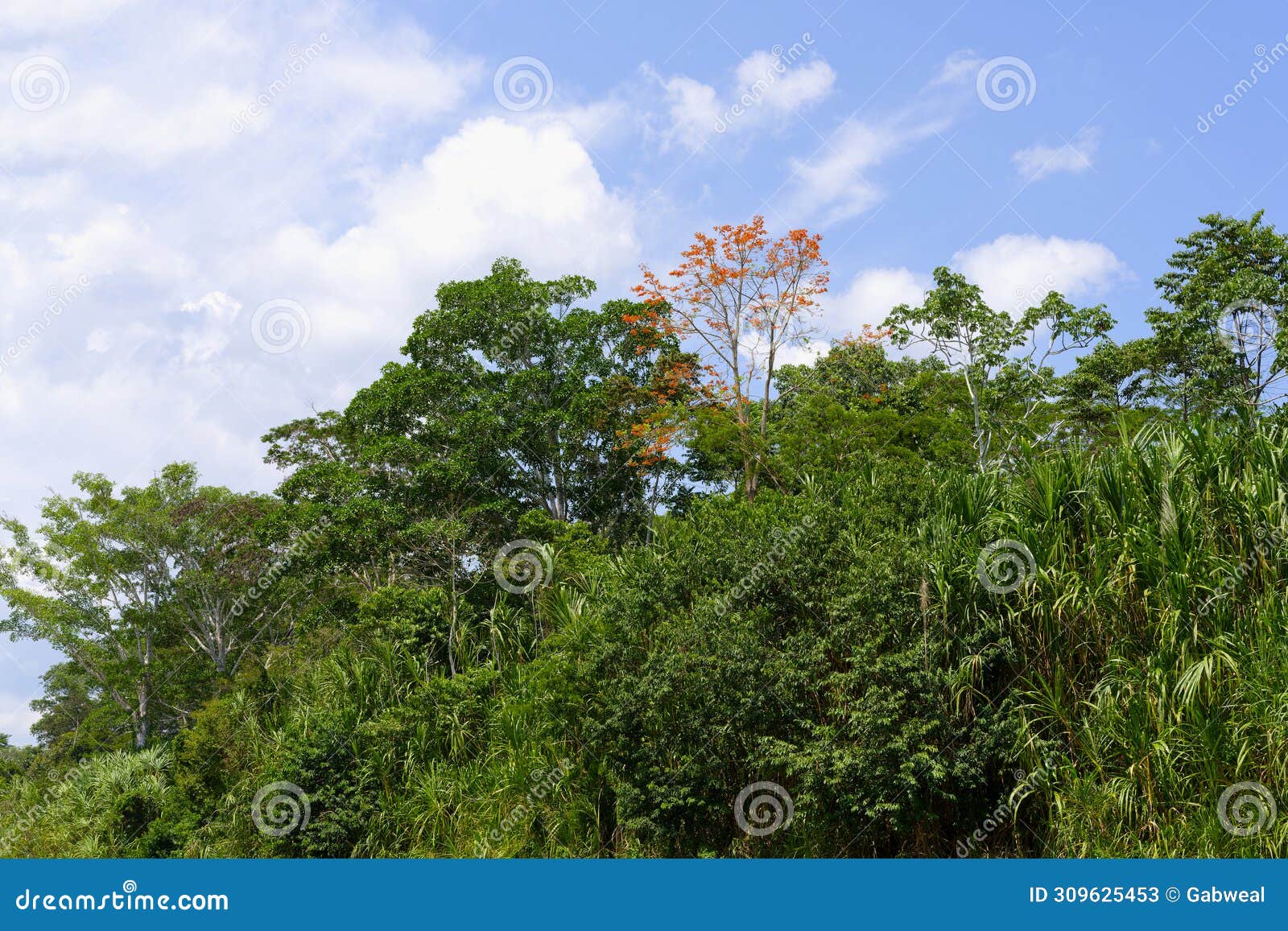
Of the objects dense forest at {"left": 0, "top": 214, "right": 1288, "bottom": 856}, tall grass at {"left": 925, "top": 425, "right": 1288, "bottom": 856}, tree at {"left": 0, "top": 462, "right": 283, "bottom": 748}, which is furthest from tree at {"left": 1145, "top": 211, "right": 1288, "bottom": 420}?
tree at {"left": 0, "top": 462, "right": 283, "bottom": 748}

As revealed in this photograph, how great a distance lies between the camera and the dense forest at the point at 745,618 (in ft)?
27.6

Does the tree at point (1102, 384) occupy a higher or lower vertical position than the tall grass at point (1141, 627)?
higher

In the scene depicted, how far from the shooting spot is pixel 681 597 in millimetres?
10570

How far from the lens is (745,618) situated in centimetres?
965

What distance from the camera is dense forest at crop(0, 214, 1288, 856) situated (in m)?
8.41

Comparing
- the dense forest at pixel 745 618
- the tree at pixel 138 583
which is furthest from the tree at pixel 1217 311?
the tree at pixel 138 583

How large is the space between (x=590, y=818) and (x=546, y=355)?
12.9m

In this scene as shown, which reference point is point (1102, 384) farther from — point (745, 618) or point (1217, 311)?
point (745, 618)

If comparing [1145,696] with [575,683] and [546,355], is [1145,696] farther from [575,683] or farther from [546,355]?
[546,355]

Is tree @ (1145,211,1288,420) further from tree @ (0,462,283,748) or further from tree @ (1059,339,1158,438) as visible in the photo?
tree @ (0,462,283,748)

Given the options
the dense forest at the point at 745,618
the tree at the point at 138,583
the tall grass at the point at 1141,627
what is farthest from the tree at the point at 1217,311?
the tree at the point at 138,583

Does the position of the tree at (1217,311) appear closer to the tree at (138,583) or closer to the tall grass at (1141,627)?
the tall grass at (1141,627)

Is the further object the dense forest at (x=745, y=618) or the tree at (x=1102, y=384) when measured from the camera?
the tree at (x=1102, y=384)

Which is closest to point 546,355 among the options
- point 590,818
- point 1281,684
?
point 590,818
